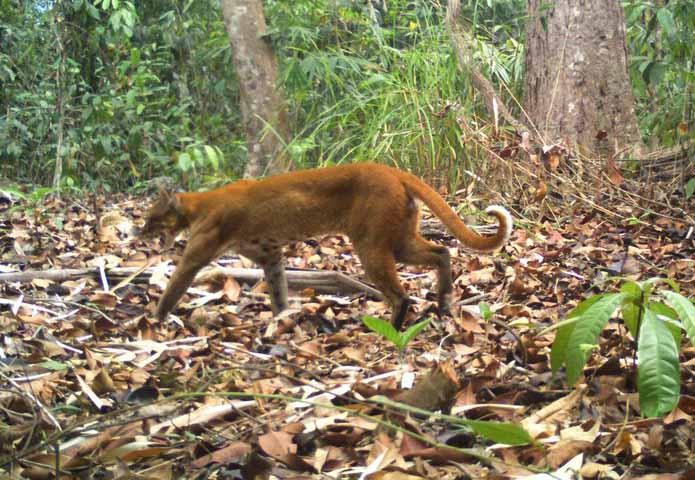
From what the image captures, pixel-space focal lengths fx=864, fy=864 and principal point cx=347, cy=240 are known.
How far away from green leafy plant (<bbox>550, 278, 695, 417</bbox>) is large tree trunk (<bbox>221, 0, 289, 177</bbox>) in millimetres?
6432

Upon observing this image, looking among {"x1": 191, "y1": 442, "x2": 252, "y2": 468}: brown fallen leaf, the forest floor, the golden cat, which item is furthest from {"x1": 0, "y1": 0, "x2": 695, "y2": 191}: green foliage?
{"x1": 191, "y1": 442, "x2": 252, "y2": 468}: brown fallen leaf

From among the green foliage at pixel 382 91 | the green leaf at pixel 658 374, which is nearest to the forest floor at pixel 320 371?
the green leaf at pixel 658 374

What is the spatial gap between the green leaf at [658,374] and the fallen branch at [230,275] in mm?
2434

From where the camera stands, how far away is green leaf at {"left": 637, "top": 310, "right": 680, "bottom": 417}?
2273 mm

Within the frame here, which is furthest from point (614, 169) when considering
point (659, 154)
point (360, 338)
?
point (360, 338)

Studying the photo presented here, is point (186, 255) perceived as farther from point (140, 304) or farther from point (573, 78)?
point (573, 78)

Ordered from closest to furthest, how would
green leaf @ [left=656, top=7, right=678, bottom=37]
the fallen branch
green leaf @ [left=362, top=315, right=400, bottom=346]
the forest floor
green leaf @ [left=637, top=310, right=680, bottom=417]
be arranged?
green leaf @ [left=637, top=310, right=680, bottom=417], the forest floor, green leaf @ [left=362, top=315, right=400, bottom=346], the fallen branch, green leaf @ [left=656, top=7, right=678, bottom=37]

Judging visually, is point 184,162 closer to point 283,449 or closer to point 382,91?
point 382,91

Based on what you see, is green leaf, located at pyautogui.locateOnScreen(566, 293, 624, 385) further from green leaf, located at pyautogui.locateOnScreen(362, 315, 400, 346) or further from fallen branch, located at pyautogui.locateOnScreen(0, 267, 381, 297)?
fallen branch, located at pyautogui.locateOnScreen(0, 267, 381, 297)

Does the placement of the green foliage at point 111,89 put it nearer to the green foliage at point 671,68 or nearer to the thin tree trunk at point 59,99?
the thin tree trunk at point 59,99

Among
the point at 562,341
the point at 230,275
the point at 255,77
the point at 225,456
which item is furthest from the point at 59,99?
the point at 562,341

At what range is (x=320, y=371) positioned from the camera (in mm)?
3432

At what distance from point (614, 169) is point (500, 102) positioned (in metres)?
1.19

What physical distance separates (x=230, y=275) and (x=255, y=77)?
14.1 ft
